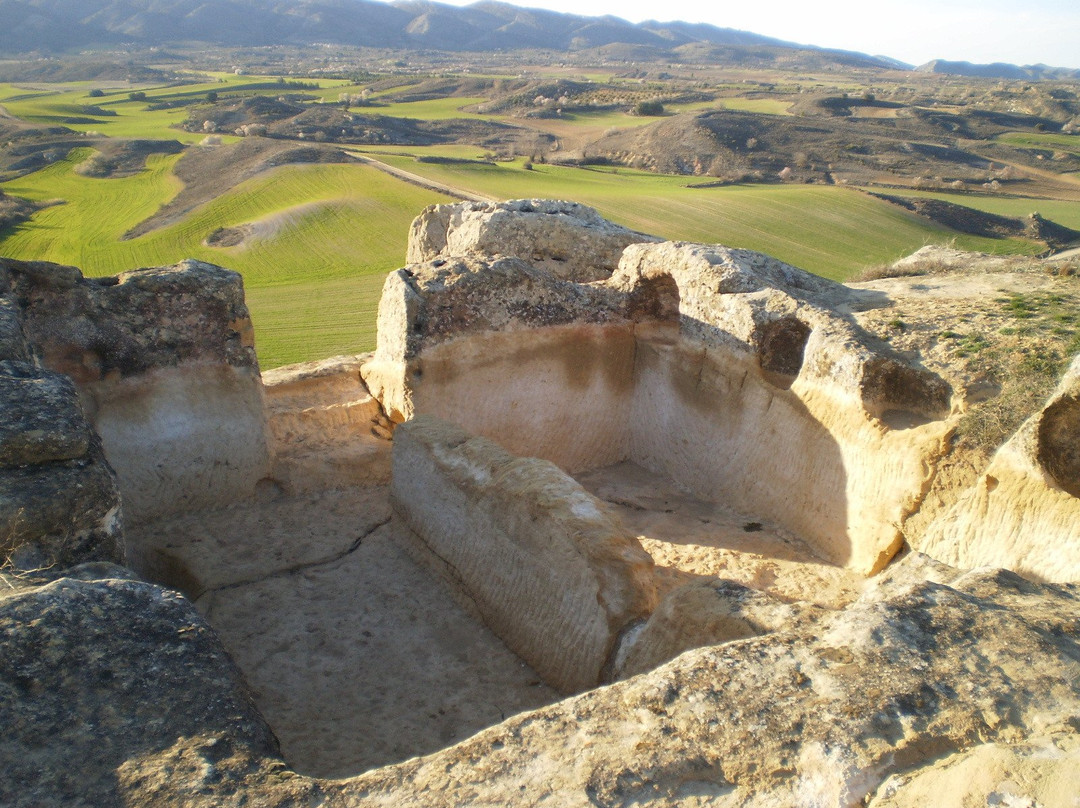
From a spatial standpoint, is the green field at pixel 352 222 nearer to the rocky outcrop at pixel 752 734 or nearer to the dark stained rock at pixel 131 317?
the dark stained rock at pixel 131 317

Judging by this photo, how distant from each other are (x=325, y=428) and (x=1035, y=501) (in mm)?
7035

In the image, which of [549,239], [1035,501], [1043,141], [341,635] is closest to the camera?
[1035,501]

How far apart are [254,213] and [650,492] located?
107 ft

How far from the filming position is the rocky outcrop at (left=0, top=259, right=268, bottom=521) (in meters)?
7.49

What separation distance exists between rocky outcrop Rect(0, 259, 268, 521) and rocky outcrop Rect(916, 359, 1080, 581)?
660 centimetres

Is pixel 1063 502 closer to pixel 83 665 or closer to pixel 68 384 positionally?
pixel 83 665

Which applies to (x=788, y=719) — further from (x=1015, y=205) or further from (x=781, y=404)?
(x=1015, y=205)

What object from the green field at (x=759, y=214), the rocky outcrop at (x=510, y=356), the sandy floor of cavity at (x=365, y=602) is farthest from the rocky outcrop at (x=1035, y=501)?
the green field at (x=759, y=214)

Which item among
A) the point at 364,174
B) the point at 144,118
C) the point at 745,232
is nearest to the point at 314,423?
the point at 745,232

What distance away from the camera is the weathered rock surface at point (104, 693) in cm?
329

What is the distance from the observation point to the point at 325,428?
9.47 metres

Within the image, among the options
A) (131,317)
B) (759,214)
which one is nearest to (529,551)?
(131,317)

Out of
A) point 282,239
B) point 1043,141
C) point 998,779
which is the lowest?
point 282,239

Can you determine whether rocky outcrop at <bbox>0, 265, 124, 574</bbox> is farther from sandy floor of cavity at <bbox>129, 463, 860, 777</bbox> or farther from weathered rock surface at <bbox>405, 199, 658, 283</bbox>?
weathered rock surface at <bbox>405, 199, 658, 283</bbox>
